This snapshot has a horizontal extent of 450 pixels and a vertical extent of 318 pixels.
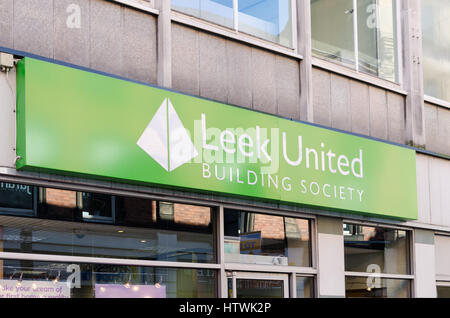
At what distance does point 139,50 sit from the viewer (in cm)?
990

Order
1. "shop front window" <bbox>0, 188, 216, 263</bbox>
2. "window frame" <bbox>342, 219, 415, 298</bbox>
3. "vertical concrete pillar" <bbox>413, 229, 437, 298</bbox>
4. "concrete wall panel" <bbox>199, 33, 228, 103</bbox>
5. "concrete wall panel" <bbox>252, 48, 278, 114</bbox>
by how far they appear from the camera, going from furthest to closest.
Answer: "vertical concrete pillar" <bbox>413, 229, 437, 298</bbox>, "window frame" <bbox>342, 219, 415, 298</bbox>, "concrete wall panel" <bbox>252, 48, 278, 114</bbox>, "concrete wall panel" <bbox>199, 33, 228, 103</bbox>, "shop front window" <bbox>0, 188, 216, 263</bbox>

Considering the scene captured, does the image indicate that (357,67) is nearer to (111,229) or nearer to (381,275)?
→ (381,275)

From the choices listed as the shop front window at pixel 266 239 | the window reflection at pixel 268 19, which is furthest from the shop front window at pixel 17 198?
the window reflection at pixel 268 19

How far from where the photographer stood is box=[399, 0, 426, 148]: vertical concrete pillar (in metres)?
13.6

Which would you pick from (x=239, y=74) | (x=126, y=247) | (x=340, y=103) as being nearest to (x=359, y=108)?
(x=340, y=103)

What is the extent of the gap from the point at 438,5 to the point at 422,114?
94.8 inches

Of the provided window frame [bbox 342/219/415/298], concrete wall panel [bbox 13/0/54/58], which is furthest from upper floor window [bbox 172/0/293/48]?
window frame [bbox 342/219/415/298]

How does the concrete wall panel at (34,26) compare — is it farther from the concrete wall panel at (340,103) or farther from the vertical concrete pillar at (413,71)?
the vertical concrete pillar at (413,71)

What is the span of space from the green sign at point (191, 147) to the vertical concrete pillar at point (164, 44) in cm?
37

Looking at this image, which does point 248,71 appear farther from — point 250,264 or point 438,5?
point 438,5

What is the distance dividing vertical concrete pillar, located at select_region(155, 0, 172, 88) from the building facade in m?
0.03

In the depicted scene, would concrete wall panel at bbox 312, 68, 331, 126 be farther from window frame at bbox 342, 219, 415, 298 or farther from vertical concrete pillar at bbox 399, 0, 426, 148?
vertical concrete pillar at bbox 399, 0, 426, 148

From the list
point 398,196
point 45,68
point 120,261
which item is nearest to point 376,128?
point 398,196
